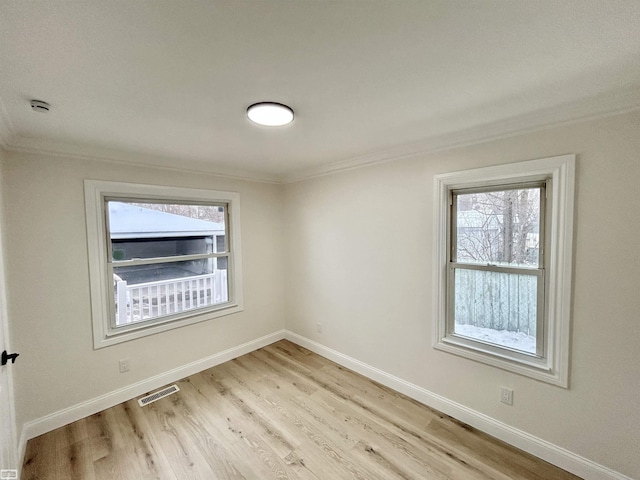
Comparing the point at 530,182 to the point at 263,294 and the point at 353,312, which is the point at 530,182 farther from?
the point at 263,294

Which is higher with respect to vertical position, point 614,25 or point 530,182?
point 614,25

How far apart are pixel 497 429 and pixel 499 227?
5.11 feet

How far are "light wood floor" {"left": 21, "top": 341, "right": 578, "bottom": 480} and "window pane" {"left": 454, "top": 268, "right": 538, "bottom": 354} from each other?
30.1 inches

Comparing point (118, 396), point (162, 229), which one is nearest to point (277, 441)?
point (118, 396)

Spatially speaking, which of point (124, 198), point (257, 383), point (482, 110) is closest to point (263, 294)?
point (257, 383)

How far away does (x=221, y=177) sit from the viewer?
3232 millimetres

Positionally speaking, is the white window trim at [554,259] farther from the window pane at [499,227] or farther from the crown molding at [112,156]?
the crown molding at [112,156]

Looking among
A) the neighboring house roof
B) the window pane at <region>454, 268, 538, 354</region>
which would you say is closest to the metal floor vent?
the neighboring house roof

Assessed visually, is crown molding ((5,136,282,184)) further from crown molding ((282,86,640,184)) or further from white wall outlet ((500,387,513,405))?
white wall outlet ((500,387,513,405))

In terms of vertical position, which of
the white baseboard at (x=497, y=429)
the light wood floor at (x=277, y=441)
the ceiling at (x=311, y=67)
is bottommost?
the light wood floor at (x=277, y=441)

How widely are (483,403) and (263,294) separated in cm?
267

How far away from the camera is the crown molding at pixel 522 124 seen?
5.09 feet

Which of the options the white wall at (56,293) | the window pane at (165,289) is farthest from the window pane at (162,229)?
the white wall at (56,293)

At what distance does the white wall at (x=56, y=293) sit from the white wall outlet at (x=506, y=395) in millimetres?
3098
